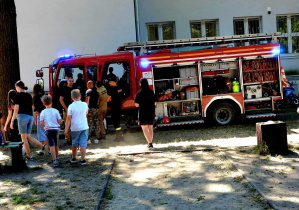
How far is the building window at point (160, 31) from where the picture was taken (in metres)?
19.2

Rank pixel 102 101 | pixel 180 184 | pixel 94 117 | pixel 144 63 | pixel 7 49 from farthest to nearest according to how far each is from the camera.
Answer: pixel 144 63, pixel 102 101, pixel 94 117, pixel 7 49, pixel 180 184

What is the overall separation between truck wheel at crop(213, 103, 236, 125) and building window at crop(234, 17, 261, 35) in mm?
7530

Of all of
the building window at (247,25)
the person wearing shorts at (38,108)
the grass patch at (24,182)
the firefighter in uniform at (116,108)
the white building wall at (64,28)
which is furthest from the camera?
the building window at (247,25)

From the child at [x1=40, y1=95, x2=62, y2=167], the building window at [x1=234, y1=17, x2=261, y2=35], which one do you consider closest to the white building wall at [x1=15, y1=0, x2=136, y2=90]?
the building window at [x1=234, y1=17, x2=261, y2=35]

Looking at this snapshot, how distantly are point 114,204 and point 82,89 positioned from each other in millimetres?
6938

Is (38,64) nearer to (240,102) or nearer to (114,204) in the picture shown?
(240,102)

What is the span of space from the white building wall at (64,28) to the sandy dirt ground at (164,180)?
8.20 m

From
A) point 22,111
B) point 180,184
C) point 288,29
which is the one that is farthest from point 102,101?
point 288,29

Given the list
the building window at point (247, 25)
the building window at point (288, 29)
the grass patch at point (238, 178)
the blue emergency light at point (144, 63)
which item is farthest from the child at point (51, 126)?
the building window at point (288, 29)

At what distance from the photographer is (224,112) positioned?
13.2 metres

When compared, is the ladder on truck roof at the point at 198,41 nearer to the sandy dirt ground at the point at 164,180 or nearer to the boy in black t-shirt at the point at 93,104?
the boy in black t-shirt at the point at 93,104

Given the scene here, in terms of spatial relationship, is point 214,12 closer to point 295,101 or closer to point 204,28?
point 204,28

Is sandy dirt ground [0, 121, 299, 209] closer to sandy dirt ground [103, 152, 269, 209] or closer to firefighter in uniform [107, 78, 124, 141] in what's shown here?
sandy dirt ground [103, 152, 269, 209]

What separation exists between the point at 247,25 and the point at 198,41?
24.4 ft
